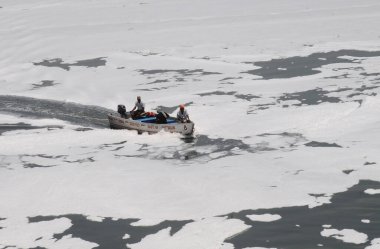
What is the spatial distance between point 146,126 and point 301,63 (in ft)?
47.8

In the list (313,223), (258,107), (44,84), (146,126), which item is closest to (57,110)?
(44,84)

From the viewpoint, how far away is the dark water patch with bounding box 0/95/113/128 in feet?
81.5

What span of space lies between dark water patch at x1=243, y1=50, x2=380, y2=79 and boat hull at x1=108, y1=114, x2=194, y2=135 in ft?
34.3

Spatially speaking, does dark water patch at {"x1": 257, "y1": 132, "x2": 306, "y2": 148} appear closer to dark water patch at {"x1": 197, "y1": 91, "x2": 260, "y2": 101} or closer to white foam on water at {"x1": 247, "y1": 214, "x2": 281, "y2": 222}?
dark water patch at {"x1": 197, "y1": 91, "x2": 260, "y2": 101}

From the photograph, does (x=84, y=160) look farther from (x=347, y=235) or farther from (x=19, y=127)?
(x=347, y=235)

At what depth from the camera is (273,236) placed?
44.2ft

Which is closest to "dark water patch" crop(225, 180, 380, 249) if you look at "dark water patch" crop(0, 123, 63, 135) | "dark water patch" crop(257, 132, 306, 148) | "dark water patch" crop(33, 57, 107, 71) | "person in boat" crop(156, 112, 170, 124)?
"dark water patch" crop(257, 132, 306, 148)

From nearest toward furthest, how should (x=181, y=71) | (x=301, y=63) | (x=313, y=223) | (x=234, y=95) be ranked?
(x=313, y=223) < (x=234, y=95) < (x=181, y=71) < (x=301, y=63)

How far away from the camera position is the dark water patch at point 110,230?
13562 mm

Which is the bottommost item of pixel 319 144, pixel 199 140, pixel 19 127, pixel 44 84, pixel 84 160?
pixel 319 144

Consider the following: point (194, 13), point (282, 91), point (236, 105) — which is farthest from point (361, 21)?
point (236, 105)

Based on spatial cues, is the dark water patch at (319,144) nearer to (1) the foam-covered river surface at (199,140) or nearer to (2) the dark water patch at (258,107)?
(1) the foam-covered river surface at (199,140)

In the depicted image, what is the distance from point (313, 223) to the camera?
1401cm

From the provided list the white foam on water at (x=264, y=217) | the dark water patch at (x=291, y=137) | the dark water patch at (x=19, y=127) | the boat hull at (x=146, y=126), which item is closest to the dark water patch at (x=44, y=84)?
the dark water patch at (x=19, y=127)
